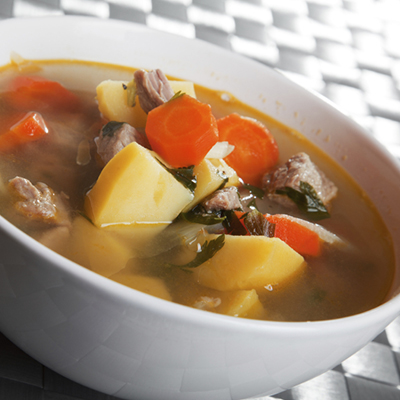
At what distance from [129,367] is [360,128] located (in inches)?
54.2

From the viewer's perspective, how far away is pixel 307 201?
64.9 inches

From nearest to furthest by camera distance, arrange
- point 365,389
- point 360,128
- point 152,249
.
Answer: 1. point 152,249
2. point 365,389
3. point 360,128

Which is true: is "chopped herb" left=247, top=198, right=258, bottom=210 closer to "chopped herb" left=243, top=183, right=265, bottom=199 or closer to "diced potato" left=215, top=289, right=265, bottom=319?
"chopped herb" left=243, top=183, right=265, bottom=199

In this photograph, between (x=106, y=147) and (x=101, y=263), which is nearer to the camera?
(x=101, y=263)

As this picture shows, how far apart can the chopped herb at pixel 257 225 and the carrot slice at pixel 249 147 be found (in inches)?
15.0

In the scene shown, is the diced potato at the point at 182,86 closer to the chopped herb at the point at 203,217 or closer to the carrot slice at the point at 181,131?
the carrot slice at the point at 181,131

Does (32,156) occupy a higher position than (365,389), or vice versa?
(32,156)

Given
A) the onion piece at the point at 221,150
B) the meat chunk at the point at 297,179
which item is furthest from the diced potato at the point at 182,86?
the meat chunk at the point at 297,179

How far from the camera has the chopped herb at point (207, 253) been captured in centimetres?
126

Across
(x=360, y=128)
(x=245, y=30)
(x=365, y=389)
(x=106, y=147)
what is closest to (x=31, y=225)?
(x=106, y=147)

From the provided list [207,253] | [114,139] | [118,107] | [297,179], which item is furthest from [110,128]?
[297,179]

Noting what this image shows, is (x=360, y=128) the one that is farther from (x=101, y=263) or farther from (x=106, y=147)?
(x=101, y=263)

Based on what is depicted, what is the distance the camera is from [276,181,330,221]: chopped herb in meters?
1.63

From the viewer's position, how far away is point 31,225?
1231 mm
